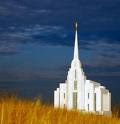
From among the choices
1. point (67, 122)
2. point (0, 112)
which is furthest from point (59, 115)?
point (0, 112)

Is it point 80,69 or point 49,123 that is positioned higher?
point 80,69

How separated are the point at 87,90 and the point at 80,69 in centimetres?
652

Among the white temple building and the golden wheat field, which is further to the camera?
the white temple building

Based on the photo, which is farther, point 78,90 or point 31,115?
point 78,90

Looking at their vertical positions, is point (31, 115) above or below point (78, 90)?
below

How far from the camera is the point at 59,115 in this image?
7.84 m

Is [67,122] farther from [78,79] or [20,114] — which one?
[78,79]

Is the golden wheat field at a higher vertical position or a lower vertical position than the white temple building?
lower

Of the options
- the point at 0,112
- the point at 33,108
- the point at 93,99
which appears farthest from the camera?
the point at 93,99

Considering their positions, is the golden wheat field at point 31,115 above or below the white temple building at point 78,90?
below

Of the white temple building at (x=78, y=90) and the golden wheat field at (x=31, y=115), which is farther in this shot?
the white temple building at (x=78, y=90)

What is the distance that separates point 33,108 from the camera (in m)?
7.48

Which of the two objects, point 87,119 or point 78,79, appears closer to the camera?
point 87,119

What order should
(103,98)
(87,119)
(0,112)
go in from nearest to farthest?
(0,112) < (87,119) < (103,98)
